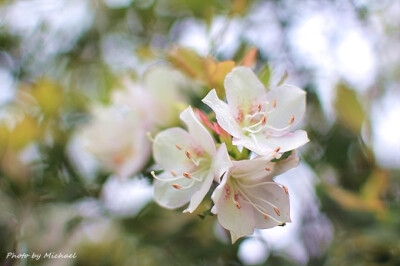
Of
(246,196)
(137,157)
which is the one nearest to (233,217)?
(246,196)

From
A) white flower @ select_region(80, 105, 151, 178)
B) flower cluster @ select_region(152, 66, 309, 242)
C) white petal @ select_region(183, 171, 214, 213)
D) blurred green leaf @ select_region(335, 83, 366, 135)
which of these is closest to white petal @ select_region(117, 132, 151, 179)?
white flower @ select_region(80, 105, 151, 178)

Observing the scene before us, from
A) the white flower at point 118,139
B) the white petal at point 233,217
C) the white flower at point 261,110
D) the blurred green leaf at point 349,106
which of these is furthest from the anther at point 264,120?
the blurred green leaf at point 349,106

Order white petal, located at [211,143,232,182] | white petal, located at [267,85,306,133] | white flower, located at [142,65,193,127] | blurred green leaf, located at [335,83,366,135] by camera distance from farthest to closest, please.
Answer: blurred green leaf, located at [335,83,366,135] → white flower, located at [142,65,193,127] → white petal, located at [267,85,306,133] → white petal, located at [211,143,232,182]

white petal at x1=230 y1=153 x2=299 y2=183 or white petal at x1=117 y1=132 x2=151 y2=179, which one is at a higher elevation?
white petal at x1=230 y1=153 x2=299 y2=183

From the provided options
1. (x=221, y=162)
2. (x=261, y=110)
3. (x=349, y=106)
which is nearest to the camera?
(x=221, y=162)

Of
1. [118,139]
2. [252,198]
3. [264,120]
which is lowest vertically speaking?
[118,139]

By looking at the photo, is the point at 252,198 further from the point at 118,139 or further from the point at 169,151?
the point at 118,139

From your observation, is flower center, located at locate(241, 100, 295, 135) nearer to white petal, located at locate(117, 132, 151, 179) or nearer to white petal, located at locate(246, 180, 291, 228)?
white petal, located at locate(246, 180, 291, 228)
